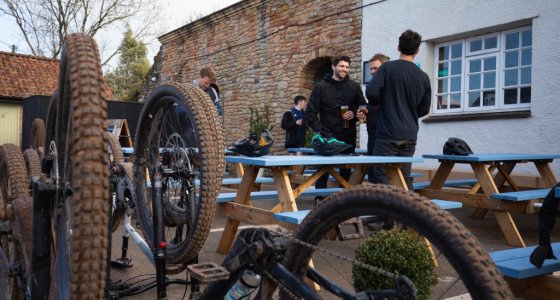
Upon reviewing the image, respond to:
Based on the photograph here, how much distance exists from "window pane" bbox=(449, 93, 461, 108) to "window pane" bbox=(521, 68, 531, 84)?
1098 mm

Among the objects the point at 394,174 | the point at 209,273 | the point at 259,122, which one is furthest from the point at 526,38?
the point at 209,273

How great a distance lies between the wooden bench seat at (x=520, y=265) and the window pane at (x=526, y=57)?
6.20m

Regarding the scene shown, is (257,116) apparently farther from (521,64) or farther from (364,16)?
(521,64)

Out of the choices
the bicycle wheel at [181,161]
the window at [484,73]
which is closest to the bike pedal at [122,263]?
the bicycle wheel at [181,161]

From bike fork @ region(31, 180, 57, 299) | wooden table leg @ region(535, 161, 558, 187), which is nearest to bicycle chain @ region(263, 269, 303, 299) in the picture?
bike fork @ region(31, 180, 57, 299)

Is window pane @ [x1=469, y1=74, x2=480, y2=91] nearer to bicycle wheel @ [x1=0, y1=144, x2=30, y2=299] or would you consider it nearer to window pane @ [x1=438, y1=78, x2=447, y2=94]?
window pane @ [x1=438, y1=78, x2=447, y2=94]

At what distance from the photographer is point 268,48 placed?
41.8 feet

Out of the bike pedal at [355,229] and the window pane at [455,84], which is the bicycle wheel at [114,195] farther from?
the window pane at [455,84]

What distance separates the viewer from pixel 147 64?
117ft

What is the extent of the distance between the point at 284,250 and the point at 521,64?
7386mm

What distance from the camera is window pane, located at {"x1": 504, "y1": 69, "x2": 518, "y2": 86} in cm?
797

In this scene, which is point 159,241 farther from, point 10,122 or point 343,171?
point 10,122

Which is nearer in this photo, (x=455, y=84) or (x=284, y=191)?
(x=284, y=191)

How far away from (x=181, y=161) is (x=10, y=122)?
20.9 metres
